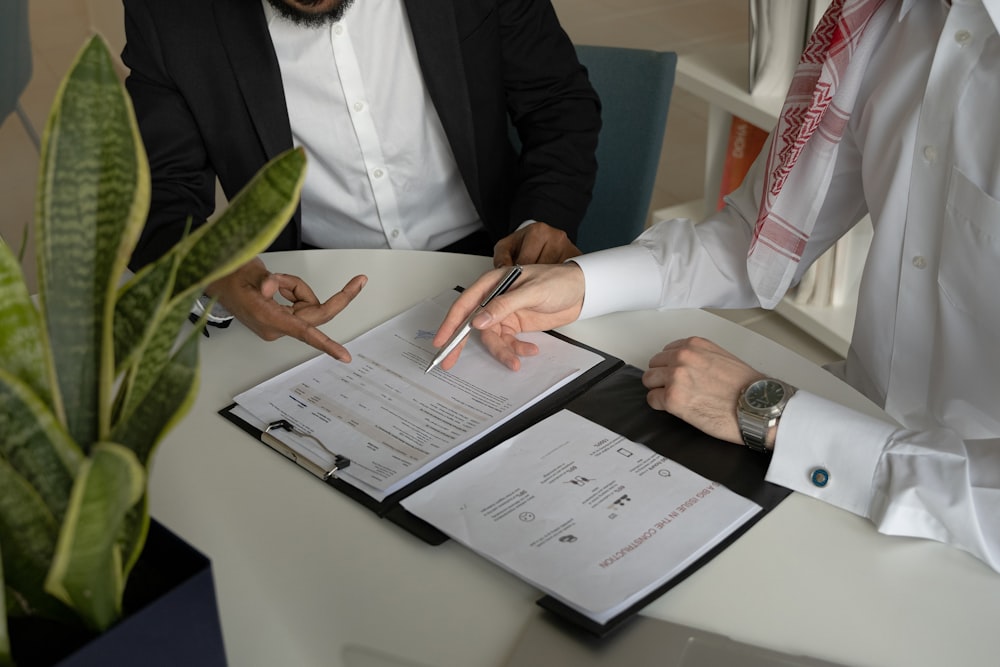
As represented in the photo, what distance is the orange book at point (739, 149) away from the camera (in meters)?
2.83

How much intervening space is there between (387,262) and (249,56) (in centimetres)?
54

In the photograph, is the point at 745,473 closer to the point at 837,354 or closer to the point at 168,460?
the point at 168,460

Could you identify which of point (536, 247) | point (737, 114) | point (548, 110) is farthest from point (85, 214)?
point (737, 114)

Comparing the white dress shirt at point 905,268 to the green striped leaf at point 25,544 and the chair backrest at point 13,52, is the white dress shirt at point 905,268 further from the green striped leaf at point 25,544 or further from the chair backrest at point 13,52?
the chair backrest at point 13,52

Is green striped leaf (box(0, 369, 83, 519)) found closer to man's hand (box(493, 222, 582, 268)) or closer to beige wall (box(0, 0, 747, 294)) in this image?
man's hand (box(493, 222, 582, 268))

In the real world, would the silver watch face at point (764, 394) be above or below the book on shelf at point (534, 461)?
above

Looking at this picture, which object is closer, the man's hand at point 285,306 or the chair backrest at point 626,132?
the man's hand at point 285,306

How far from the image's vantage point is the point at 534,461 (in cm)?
102

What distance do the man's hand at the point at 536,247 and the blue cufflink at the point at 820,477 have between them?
2.02 feet

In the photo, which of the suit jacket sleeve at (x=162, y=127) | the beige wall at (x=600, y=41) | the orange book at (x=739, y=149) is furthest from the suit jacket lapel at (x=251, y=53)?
the beige wall at (x=600, y=41)

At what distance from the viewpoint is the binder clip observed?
1.03 meters

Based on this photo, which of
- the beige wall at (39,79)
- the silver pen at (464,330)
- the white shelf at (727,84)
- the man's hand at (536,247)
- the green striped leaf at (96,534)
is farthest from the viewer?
the beige wall at (39,79)

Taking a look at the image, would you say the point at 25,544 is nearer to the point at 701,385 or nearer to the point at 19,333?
the point at 19,333

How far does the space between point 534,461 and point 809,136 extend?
25.2 inches
